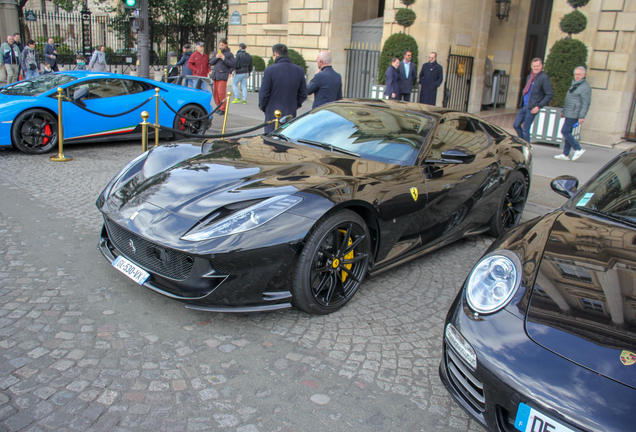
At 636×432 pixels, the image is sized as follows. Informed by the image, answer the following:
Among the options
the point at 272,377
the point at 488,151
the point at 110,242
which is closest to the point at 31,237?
the point at 110,242

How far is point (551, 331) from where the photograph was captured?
217 centimetres

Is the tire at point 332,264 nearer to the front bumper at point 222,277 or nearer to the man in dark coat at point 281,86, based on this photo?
the front bumper at point 222,277

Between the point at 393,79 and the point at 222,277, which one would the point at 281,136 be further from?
the point at 393,79

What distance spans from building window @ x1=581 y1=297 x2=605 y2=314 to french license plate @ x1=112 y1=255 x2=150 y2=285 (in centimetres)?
246

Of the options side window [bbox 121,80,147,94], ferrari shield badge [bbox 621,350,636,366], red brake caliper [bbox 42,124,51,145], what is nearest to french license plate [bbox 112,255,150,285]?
ferrari shield badge [bbox 621,350,636,366]

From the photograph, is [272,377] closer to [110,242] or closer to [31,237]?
[110,242]

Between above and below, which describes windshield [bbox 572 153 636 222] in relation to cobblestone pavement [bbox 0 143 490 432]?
above

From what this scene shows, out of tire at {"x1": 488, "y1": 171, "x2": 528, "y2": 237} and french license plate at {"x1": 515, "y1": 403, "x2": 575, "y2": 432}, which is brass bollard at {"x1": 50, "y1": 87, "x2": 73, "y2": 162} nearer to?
tire at {"x1": 488, "y1": 171, "x2": 528, "y2": 237}

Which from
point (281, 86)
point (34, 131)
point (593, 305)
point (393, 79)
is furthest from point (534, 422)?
point (393, 79)

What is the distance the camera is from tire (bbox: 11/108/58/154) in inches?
303

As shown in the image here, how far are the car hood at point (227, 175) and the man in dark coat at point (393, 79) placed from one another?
8.73 m

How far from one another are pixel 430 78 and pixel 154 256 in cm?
1112

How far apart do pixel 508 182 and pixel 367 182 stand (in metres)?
2.17

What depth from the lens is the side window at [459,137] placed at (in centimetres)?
434
